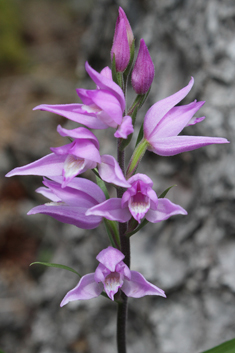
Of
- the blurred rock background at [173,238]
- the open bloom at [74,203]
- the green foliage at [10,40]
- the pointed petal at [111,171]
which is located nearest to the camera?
the pointed petal at [111,171]

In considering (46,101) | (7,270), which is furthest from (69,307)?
(46,101)

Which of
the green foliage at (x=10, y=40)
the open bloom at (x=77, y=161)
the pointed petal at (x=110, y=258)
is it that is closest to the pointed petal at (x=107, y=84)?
the open bloom at (x=77, y=161)

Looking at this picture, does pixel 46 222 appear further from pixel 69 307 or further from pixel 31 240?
pixel 69 307

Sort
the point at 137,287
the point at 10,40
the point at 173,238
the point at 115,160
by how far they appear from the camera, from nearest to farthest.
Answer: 1. the point at 115,160
2. the point at 137,287
3. the point at 173,238
4. the point at 10,40

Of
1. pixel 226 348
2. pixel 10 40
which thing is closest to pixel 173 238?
→ pixel 226 348

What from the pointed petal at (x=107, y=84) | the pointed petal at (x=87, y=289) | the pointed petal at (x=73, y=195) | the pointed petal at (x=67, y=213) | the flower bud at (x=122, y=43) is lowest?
the pointed petal at (x=87, y=289)

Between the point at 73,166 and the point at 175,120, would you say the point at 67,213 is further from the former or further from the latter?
the point at 175,120

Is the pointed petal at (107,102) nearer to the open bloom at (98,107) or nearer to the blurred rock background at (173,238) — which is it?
the open bloom at (98,107)
